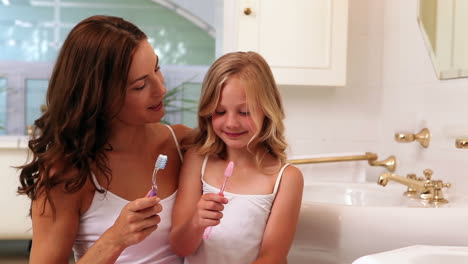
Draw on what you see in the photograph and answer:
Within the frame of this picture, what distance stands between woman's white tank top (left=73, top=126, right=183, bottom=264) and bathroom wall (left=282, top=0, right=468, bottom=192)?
0.93 meters

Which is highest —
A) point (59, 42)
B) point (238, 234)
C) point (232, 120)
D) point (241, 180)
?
point (59, 42)

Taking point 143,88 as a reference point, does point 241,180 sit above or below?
below

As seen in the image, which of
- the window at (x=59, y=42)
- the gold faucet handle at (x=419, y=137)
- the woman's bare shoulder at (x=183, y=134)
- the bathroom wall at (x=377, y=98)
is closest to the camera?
the woman's bare shoulder at (x=183, y=134)

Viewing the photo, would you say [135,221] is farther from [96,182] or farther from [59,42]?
[59,42]

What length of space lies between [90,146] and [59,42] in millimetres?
2518

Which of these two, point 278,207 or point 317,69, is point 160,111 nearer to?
point 278,207

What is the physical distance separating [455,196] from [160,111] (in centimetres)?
79

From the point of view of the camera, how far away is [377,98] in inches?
93.8

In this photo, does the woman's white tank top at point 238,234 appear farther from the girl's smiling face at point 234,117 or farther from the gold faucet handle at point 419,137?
the gold faucet handle at point 419,137

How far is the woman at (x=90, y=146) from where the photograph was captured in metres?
1.10

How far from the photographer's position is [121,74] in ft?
3.67

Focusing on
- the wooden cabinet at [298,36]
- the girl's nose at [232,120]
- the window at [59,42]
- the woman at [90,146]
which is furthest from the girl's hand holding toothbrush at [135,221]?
the window at [59,42]

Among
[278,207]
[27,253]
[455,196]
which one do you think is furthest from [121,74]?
[27,253]

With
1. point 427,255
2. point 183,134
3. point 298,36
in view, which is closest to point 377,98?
point 298,36
